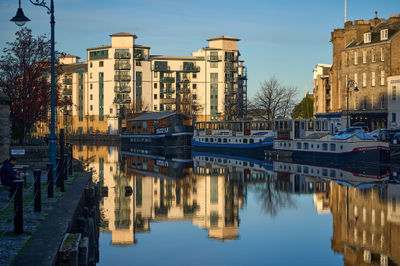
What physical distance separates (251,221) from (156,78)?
108m

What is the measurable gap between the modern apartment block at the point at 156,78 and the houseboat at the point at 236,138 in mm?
51210

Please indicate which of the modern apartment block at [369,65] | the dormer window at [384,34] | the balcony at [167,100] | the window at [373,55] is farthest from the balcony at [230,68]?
the dormer window at [384,34]

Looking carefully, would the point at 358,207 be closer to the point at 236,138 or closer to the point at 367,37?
the point at 236,138

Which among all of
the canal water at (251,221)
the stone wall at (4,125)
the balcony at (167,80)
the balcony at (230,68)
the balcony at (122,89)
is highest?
the balcony at (230,68)

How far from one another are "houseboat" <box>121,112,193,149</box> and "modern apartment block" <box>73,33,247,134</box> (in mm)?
33673

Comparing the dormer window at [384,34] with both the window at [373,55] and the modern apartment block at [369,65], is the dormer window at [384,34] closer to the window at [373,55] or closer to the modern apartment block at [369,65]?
the modern apartment block at [369,65]

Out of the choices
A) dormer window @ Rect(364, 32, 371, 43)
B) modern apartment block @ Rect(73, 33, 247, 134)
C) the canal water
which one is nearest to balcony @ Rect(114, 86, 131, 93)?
modern apartment block @ Rect(73, 33, 247, 134)

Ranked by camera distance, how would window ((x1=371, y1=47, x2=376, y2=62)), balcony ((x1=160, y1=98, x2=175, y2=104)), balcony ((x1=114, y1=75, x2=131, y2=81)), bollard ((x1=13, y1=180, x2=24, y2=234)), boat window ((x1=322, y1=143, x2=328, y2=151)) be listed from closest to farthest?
bollard ((x1=13, y1=180, x2=24, y2=234)) → boat window ((x1=322, y1=143, x2=328, y2=151)) → window ((x1=371, y1=47, x2=376, y2=62)) → balcony ((x1=114, y1=75, x2=131, y2=81)) → balcony ((x1=160, y1=98, x2=175, y2=104))

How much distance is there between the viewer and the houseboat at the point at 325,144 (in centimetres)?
4544

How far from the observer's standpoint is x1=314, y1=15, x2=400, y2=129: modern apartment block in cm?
6869

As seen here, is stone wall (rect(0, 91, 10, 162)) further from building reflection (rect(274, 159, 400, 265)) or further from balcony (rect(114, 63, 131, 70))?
balcony (rect(114, 63, 131, 70))

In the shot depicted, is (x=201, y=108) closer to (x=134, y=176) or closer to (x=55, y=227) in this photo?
(x=134, y=176)

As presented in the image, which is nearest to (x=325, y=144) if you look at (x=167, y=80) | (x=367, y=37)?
(x=367, y=37)

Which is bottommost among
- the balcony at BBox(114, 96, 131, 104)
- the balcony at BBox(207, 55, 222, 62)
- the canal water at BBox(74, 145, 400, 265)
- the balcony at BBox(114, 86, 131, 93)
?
the canal water at BBox(74, 145, 400, 265)
